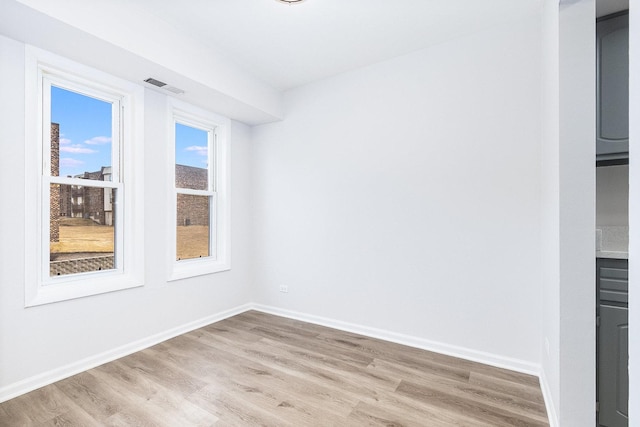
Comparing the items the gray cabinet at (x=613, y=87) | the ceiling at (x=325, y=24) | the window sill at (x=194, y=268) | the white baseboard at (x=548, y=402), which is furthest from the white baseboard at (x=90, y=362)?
the gray cabinet at (x=613, y=87)

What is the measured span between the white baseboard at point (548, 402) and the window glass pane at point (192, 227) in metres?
3.48

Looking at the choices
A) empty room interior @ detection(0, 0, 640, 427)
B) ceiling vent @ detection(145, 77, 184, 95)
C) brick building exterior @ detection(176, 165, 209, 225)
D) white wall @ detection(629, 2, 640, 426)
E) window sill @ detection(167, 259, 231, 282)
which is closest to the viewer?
white wall @ detection(629, 2, 640, 426)

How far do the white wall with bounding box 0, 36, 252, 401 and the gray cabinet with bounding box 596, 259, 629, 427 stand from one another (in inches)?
136

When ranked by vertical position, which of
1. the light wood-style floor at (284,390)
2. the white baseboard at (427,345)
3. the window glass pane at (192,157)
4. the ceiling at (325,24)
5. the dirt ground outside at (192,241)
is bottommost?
the light wood-style floor at (284,390)

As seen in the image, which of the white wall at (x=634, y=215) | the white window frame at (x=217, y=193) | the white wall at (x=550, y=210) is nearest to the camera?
the white wall at (x=634, y=215)

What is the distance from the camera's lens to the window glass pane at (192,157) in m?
3.61

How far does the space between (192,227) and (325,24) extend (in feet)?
8.40

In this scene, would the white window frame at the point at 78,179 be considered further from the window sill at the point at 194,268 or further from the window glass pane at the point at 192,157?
the window glass pane at the point at 192,157

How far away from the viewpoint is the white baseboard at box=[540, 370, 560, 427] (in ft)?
6.05

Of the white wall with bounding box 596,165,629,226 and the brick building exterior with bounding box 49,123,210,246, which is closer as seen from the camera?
the white wall with bounding box 596,165,629,226

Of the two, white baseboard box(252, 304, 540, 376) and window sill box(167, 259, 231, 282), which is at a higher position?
window sill box(167, 259, 231, 282)

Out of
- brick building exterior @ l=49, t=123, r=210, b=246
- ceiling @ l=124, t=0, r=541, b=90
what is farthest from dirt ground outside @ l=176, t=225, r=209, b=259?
ceiling @ l=124, t=0, r=541, b=90

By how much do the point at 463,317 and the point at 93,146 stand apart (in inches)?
142

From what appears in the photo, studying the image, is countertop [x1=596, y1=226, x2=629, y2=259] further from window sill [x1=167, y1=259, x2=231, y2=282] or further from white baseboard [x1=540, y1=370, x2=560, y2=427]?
window sill [x1=167, y1=259, x2=231, y2=282]
